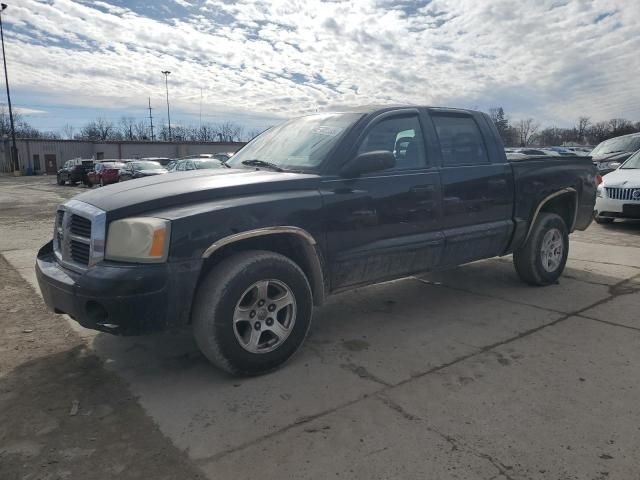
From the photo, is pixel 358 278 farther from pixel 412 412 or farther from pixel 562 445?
pixel 562 445

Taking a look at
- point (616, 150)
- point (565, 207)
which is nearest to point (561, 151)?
point (616, 150)

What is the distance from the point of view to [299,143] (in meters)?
4.28

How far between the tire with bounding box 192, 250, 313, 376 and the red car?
2442cm

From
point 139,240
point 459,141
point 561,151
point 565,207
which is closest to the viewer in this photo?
point 139,240

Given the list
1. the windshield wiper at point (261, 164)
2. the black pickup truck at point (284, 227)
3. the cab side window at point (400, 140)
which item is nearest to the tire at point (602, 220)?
the black pickup truck at point (284, 227)

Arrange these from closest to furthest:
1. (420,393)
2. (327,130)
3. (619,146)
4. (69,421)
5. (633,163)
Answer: (69,421)
(420,393)
(327,130)
(633,163)
(619,146)

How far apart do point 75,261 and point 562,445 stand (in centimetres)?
308

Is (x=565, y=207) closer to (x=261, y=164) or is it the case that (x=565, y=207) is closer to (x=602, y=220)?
(x=261, y=164)

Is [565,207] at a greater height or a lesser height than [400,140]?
lesser

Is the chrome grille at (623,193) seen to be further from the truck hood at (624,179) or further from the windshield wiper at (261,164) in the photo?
the windshield wiper at (261,164)

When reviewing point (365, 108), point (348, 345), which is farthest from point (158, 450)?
point (365, 108)

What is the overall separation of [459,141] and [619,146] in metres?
12.3

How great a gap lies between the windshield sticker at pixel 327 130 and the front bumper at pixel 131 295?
165 centimetres

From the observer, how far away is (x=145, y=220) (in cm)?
306
